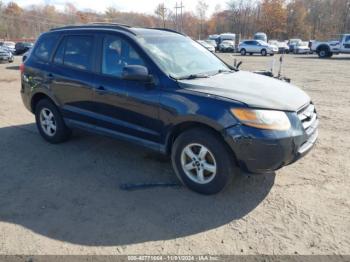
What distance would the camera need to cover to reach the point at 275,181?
403cm

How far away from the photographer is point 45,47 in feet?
17.6

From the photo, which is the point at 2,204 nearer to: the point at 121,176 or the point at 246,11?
the point at 121,176

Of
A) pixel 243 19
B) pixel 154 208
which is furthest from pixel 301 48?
pixel 243 19

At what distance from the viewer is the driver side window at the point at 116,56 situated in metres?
4.08

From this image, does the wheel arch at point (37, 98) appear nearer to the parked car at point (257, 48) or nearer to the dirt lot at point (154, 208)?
the dirt lot at point (154, 208)

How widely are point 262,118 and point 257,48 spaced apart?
33.7 meters

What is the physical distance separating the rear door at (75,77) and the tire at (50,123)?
250 millimetres

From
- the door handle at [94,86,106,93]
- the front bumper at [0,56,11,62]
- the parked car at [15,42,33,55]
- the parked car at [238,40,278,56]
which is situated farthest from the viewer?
the parked car at [15,42,33,55]

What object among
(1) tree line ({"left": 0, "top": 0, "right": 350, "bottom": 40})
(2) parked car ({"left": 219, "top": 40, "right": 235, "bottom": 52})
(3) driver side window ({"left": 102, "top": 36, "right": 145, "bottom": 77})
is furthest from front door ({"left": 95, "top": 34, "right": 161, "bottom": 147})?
(1) tree line ({"left": 0, "top": 0, "right": 350, "bottom": 40})

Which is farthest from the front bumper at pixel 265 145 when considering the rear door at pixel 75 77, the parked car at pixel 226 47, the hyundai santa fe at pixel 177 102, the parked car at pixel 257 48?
the parked car at pixel 226 47

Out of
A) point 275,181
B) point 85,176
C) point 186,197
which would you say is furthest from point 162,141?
point 275,181

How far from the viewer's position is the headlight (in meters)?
3.23

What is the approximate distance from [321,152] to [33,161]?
4.39 metres

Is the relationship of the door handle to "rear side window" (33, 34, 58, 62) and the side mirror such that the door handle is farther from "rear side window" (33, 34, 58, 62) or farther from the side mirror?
"rear side window" (33, 34, 58, 62)
